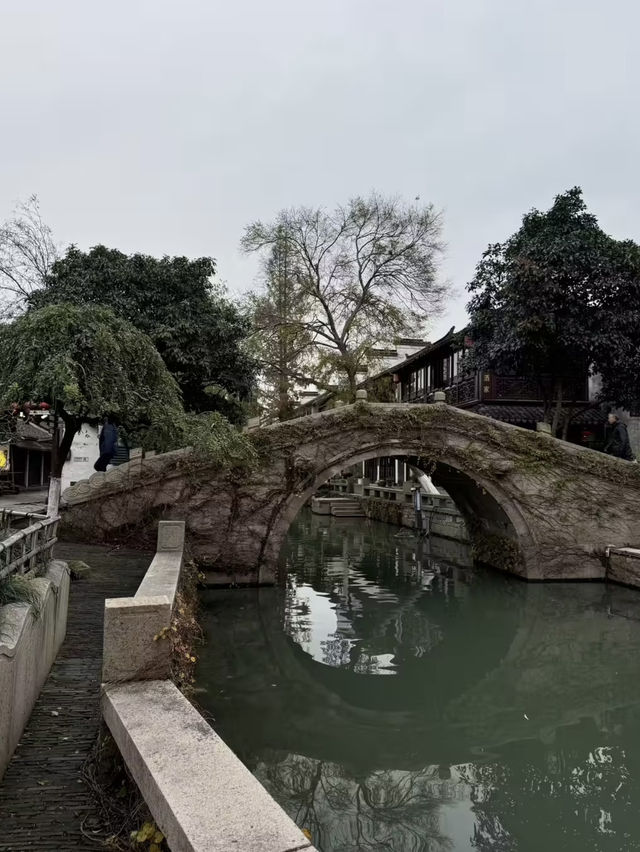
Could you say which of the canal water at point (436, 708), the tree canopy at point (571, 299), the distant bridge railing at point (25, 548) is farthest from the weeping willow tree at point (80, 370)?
the tree canopy at point (571, 299)

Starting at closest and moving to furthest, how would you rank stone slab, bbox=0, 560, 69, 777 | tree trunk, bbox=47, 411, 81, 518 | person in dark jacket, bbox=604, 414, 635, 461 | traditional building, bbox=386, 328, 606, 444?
1. stone slab, bbox=0, 560, 69, 777
2. tree trunk, bbox=47, 411, 81, 518
3. person in dark jacket, bbox=604, 414, 635, 461
4. traditional building, bbox=386, 328, 606, 444

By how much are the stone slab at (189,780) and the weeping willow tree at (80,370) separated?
4094 millimetres

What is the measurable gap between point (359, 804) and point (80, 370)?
543cm

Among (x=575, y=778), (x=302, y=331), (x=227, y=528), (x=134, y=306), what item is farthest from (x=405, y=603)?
(x=302, y=331)

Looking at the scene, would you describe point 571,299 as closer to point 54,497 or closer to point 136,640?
point 54,497

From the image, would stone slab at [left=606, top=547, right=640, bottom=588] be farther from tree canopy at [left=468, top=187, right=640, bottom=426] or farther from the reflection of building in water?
the reflection of building in water

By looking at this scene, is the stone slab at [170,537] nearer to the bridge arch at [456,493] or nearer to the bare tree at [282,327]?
the bridge arch at [456,493]

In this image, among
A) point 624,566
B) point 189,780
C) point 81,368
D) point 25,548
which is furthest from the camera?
point 624,566

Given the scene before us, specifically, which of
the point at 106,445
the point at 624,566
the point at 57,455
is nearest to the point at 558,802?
the point at 57,455

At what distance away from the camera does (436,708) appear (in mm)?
6973

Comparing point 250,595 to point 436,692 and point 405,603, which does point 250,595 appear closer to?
point 405,603

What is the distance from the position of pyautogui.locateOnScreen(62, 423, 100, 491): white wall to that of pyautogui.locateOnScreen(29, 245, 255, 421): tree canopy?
660cm

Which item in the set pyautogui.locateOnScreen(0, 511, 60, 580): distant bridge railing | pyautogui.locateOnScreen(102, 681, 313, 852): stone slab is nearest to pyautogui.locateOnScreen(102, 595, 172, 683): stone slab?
pyautogui.locateOnScreen(102, 681, 313, 852): stone slab

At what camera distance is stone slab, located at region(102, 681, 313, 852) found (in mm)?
2123
